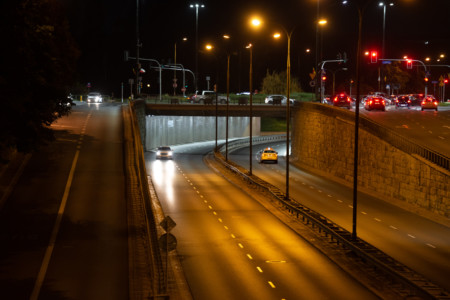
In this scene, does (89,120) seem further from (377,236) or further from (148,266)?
(148,266)

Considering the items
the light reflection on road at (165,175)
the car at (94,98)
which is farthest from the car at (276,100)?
the light reflection on road at (165,175)

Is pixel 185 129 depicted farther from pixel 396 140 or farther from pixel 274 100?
pixel 396 140

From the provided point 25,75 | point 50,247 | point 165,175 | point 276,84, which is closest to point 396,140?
point 165,175

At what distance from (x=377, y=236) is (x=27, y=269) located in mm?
15535

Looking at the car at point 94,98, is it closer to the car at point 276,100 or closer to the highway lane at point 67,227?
the car at point 276,100

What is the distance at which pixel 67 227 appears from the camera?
93.8 feet

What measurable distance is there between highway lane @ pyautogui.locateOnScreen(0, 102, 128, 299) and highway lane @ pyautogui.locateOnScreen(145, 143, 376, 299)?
2648mm

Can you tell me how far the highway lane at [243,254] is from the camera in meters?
20.0

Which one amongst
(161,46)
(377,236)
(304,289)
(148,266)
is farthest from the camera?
(161,46)

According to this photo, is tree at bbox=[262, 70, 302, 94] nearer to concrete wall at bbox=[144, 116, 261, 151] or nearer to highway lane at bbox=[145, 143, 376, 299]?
concrete wall at bbox=[144, 116, 261, 151]

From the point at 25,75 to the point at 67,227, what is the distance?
639 cm

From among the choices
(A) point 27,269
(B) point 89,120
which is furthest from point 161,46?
(A) point 27,269

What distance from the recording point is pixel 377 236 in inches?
1206

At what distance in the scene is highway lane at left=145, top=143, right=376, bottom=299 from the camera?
20.0 m
